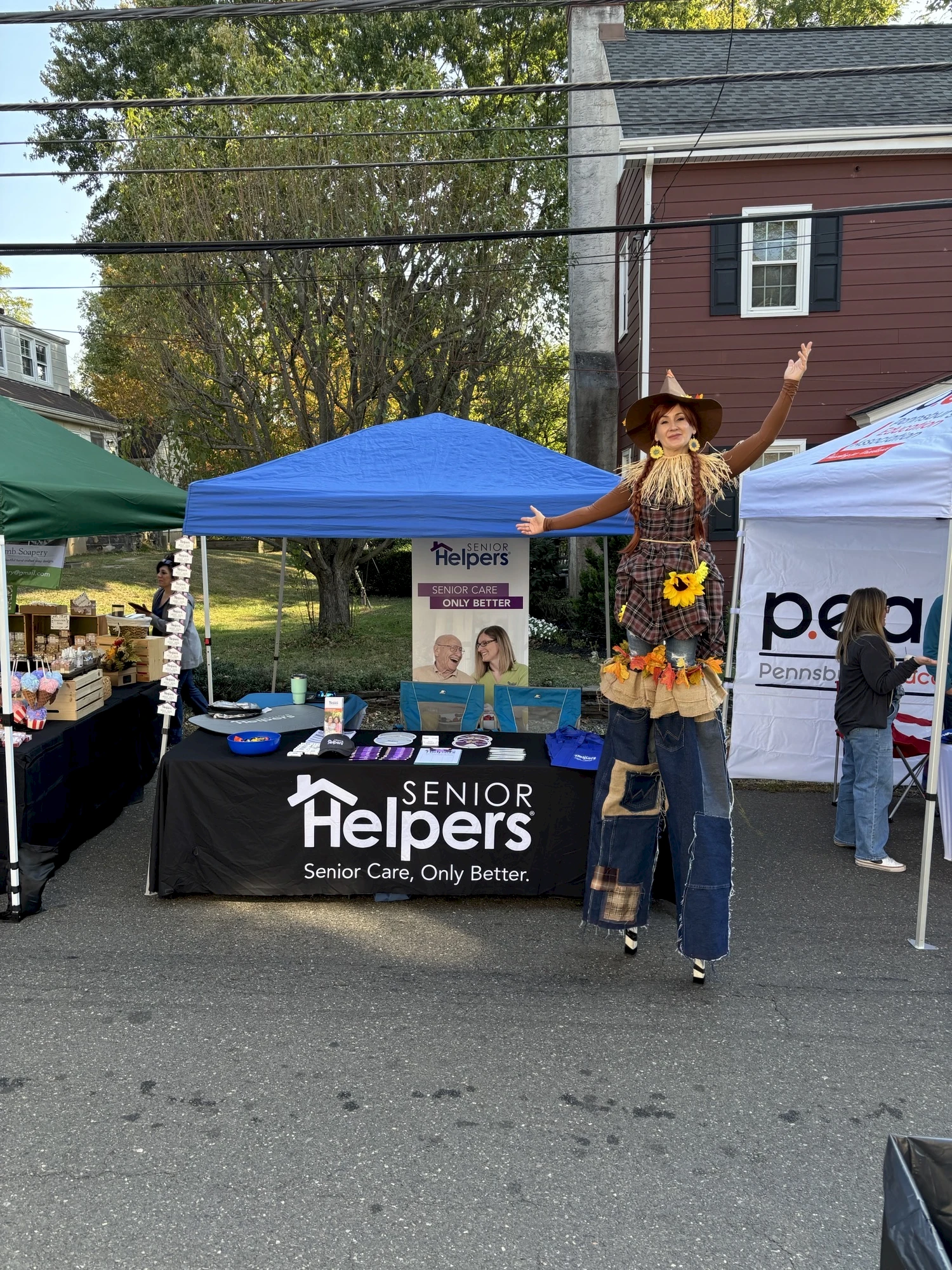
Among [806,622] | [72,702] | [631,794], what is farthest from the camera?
[806,622]

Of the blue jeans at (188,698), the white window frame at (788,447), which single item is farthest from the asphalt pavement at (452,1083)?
the white window frame at (788,447)

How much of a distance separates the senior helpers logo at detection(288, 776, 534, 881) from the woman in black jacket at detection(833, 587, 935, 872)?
2.19 meters

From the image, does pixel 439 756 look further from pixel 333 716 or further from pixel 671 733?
pixel 671 733

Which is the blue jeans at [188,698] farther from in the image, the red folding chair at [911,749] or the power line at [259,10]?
the red folding chair at [911,749]

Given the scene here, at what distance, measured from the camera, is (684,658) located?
13.2ft

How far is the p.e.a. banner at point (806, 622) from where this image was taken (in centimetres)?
675

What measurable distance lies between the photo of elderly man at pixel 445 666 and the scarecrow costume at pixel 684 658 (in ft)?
8.05

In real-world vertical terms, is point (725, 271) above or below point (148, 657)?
above

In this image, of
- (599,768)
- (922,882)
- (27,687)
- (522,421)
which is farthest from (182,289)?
(922,882)

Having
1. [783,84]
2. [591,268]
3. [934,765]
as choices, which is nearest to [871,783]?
[934,765]

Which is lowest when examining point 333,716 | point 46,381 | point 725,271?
point 333,716

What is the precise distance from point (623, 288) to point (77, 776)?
39.3 feet

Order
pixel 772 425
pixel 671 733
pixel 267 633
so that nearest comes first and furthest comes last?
pixel 772 425
pixel 671 733
pixel 267 633

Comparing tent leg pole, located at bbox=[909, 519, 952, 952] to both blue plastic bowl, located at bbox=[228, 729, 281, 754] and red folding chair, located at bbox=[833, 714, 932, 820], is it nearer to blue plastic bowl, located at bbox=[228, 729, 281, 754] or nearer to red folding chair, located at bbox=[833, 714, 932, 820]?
red folding chair, located at bbox=[833, 714, 932, 820]
